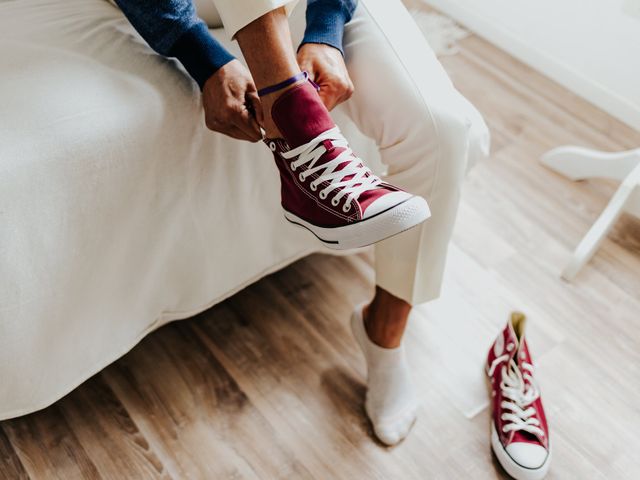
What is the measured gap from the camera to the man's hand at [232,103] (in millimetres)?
875

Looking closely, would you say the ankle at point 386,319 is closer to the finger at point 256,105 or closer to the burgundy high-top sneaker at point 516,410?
the burgundy high-top sneaker at point 516,410

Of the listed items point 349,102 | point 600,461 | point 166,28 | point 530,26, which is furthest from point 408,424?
point 530,26

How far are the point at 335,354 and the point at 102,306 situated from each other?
0.42 metres

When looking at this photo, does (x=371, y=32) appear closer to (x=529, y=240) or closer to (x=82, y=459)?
(x=529, y=240)

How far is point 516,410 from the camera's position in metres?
1.09

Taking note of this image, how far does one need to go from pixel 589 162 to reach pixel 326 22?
85cm

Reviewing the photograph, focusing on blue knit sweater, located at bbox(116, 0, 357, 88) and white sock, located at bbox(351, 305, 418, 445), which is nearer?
blue knit sweater, located at bbox(116, 0, 357, 88)

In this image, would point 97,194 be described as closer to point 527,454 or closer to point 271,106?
point 271,106

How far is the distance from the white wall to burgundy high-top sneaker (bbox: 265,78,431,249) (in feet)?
3.46

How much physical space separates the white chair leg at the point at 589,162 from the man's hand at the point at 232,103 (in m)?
0.91

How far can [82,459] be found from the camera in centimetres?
104

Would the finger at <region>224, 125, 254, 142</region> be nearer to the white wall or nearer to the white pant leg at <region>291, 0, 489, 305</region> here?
the white pant leg at <region>291, 0, 489, 305</region>

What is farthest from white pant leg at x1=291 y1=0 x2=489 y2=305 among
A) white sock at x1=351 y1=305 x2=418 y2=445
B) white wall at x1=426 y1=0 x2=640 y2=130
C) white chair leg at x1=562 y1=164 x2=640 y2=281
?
white wall at x1=426 y1=0 x2=640 y2=130

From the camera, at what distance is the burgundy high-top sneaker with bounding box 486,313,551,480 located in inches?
41.0
